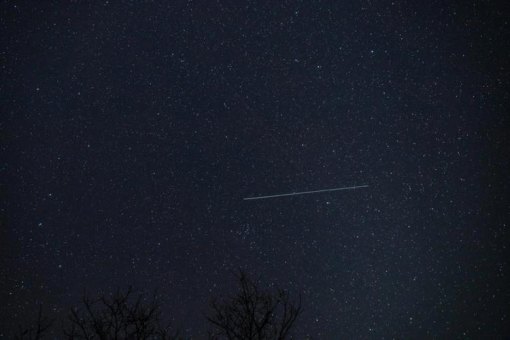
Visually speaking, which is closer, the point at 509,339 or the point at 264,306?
the point at 264,306

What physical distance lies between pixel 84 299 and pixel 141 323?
6.46 feet

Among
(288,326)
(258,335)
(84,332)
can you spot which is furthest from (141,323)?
(288,326)

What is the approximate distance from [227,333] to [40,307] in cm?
697

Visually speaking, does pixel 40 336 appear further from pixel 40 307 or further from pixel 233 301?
pixel 233 301

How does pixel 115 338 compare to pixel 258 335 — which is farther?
pixel 115 338

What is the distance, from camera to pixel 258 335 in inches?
419

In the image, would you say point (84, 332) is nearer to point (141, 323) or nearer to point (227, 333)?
point (141, 323)

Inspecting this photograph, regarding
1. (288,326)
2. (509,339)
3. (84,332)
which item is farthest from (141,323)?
(509,339)

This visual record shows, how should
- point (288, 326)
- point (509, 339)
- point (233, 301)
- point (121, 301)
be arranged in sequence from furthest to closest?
1. point (509, 339)
2. point (121, 301)
3. point (233, 301)
4. point (288, 326)

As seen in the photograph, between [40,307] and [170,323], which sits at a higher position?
[40,307]

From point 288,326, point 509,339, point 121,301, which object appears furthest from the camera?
point 509,339

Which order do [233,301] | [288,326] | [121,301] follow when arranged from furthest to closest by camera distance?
[121,301], [233,301], [288,326]

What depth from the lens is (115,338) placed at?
11609mm

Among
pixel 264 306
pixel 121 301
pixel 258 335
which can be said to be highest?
pixel 121 301
